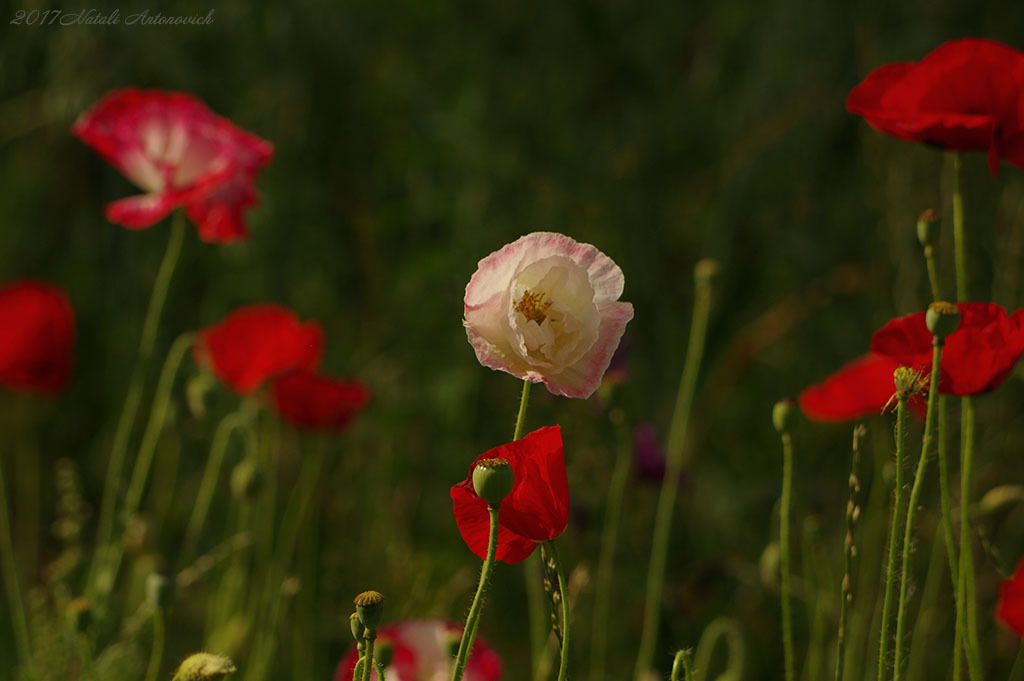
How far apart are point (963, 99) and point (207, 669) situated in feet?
1.92

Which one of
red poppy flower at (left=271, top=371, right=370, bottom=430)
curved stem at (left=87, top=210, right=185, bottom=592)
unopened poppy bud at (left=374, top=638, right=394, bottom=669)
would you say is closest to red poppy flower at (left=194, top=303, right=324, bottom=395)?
red poppy flower at (left=271, top=371, right=370, bottom=430)

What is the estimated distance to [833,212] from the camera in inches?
79.4

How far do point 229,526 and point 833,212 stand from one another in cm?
126

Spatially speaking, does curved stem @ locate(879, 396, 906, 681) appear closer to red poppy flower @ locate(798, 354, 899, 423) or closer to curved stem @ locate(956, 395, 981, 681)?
curved stem @ locate(956, 395, 981, 681)

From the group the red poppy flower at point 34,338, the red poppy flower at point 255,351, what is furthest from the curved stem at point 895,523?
the red poppy flower at point 34,338

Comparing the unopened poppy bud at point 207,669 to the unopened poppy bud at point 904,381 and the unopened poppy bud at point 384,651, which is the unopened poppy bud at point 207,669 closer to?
the unopened poppy bud at point 384,651

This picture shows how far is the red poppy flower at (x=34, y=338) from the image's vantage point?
135cm

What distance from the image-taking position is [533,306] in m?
0.59

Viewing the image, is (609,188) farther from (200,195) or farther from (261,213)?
(200,195)

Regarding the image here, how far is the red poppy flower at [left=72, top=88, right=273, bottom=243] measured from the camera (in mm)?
1034

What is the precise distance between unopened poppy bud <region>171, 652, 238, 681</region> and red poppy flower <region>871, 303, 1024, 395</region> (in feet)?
1.30

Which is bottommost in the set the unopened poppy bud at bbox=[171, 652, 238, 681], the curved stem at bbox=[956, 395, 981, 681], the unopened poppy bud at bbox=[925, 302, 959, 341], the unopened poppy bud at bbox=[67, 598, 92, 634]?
the unopened poppy bud at bbox=[171, 652, 238, 681]

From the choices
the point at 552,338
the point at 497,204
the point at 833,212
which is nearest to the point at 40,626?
the point at 552,338

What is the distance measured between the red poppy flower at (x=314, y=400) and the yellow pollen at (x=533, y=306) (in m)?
0.58
